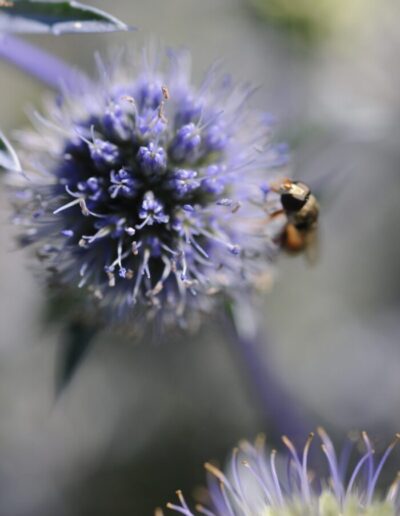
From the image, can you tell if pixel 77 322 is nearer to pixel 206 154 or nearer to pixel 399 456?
pixel 206 154

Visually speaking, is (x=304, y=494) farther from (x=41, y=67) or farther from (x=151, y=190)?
(x=41, y=67)

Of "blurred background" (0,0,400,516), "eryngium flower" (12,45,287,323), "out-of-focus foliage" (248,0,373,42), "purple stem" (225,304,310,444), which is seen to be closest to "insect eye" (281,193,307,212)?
"eryngium flower" (12,45,287,323)

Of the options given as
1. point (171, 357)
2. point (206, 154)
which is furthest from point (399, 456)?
point (206, 154)

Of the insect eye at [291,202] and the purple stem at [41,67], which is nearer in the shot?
the insect eye at [291,202]

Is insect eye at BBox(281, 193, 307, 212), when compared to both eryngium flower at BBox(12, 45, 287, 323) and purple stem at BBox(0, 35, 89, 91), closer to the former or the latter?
eryngium flower at BBox(12, 45, 287, 323)

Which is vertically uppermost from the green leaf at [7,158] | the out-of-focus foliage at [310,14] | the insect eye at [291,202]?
the out-of-focus foliage at [310,14]

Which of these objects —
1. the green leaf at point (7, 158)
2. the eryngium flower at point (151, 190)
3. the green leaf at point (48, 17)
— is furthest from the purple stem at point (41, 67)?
the green leaf at point (7, 158)

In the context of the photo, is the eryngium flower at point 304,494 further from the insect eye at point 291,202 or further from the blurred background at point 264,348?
the blurred background at point 264,348
